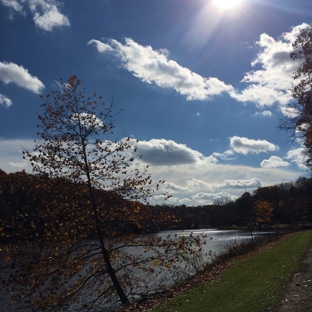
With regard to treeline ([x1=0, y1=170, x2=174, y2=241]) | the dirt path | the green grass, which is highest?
treeline ([x1=0, y1=170, x2=174, y2=241])

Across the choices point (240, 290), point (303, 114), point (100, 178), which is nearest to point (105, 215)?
point (100, 178)

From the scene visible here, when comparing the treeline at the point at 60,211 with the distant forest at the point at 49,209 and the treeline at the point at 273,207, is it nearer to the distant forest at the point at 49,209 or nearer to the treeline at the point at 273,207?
the distant forest at the point at 49,209

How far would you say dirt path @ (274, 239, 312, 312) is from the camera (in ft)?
24.6

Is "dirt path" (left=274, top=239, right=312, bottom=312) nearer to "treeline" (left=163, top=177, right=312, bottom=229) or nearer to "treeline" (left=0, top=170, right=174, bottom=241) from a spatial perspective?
"treeline" (left=0, top=170, right=174, bottom=241)

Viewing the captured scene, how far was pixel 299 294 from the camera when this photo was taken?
8562mm

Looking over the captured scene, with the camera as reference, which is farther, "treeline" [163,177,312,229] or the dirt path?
"treeline" [163,177,312,229]

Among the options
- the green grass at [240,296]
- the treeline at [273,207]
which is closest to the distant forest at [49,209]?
the green grass at [240,296]

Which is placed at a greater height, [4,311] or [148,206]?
[148,206]

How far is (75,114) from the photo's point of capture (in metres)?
12.6

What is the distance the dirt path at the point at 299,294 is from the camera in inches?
295

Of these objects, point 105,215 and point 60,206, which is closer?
point 60,206

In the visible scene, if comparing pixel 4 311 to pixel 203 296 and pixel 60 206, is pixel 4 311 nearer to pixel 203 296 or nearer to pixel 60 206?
pixel 60 206

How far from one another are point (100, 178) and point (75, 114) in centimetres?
259

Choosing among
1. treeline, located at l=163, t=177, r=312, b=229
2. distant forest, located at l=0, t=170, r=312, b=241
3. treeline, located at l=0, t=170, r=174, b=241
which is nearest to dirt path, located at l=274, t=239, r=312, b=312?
distant forest, located at l=0, t=170, r=312, b=241
